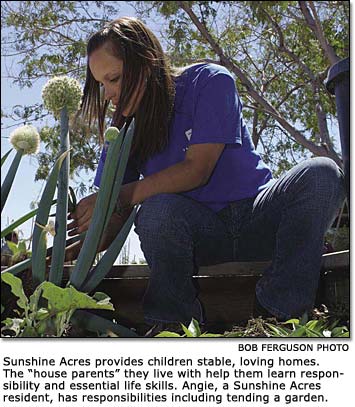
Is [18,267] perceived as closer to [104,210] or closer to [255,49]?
[104,210]

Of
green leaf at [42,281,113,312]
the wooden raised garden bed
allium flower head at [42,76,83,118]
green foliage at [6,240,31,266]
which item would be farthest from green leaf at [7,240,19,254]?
the wooden raised garden bed

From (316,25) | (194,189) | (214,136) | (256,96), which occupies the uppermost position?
(316,25)

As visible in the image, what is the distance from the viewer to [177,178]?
1123 millimetres

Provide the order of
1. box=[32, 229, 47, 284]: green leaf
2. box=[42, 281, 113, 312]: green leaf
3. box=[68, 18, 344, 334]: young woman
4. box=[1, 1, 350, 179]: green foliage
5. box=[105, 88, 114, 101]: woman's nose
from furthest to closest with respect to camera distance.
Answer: box=[1, 1, 350, 179]: green foliage
box=[105, 88, 114, 101]: woman's nose
box=[68, 18, 344, 334]: young woman
box=[32, 229, 47, 284]: green leaf
box=[42, 281, 113, 312]: green leaf

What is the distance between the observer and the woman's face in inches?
46.4

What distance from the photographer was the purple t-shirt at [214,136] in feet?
3.81

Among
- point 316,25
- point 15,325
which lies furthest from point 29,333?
point 316,25

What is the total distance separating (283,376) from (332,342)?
0.11m

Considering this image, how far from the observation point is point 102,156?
4.19 ft

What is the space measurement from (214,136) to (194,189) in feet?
0.42

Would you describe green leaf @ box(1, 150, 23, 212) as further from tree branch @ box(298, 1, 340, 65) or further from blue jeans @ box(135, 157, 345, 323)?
tree branch @ box(298, 1, 340, 65)

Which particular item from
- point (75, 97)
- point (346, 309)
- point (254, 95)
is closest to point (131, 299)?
point (346, 309)

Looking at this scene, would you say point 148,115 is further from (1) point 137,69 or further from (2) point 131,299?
(2) point 131,299

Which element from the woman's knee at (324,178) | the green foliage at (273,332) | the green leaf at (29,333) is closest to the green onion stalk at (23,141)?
the green leaf at (29,333)
